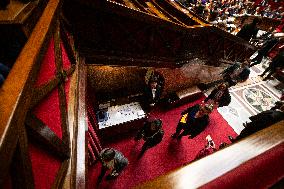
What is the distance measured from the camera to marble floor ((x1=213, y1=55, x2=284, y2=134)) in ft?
24.1

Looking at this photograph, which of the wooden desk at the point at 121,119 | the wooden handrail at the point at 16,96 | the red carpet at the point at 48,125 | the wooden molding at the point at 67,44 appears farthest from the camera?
the wooden desk at the point at 121,119

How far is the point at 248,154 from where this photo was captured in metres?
0.86

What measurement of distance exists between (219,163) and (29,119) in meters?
1.40

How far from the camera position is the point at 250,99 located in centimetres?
854

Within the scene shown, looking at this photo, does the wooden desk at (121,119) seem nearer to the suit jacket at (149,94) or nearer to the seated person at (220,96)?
the suit jacket at (149,94)

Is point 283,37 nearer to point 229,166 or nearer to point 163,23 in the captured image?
point 163,23

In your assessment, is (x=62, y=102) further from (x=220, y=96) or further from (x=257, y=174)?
(x=220, y=96)

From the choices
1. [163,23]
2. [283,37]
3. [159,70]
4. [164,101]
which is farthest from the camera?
[283,37]

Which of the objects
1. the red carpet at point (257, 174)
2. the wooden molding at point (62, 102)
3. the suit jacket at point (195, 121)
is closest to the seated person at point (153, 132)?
the suit jacket at point (195, 121)

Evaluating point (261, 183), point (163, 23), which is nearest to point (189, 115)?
point (163, 23)

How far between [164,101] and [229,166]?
6056 mm

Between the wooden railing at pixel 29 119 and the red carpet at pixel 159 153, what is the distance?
2295mm

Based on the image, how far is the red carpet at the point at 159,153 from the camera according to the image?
183 inches

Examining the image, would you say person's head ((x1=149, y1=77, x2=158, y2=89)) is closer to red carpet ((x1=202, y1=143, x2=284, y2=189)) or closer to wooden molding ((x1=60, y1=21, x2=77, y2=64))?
wooden molding ((x1=60, y1=21, x2=77, y2=64))
